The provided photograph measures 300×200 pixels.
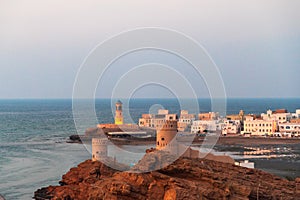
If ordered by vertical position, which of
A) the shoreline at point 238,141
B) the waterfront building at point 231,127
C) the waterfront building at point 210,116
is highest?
the waterfront building at point 210,116

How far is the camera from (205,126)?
59.1 m

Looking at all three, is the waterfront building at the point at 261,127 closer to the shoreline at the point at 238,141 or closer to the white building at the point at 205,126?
the white building at the point at 205,126

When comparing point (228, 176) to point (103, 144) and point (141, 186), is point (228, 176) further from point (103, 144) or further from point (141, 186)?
point (103, 144)

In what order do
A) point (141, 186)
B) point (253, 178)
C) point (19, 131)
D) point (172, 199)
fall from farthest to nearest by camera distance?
point (19, 131) → point (253, 178) → point (141, 186) → point (172, 199)

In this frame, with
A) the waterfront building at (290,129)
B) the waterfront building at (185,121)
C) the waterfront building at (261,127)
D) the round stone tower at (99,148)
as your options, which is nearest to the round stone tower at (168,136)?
the round stone tower at (99,148)

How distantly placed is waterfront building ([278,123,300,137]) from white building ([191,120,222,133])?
249 inches

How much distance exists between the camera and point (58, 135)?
60500mm

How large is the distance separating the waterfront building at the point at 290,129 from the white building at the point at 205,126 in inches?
249

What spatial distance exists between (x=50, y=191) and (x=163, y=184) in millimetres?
11585

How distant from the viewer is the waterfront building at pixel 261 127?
5772cm

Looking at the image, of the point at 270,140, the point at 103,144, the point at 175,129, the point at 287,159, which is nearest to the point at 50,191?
the point at 103,144

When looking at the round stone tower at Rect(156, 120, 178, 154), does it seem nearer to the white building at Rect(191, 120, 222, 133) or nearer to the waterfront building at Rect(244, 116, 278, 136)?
the white building at Rect(191, 120, 222, 133)

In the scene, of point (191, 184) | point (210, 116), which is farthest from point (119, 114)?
point (191, 184)

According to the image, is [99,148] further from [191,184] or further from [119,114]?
[119,114]
